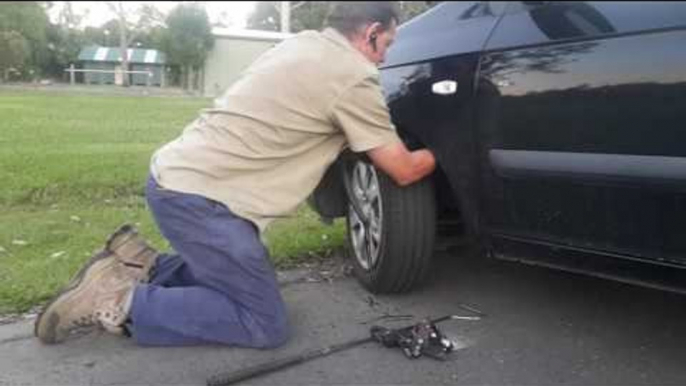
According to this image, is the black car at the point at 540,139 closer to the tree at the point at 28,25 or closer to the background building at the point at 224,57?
the background building at the point at 224,57

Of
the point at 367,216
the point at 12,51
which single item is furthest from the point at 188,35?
the point at 367,216

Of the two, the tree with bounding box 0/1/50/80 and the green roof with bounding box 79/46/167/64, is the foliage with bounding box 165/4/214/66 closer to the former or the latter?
the green roof with bounding box 79/46/167/64

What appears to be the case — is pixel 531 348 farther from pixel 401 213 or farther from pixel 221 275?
pixel 221 275

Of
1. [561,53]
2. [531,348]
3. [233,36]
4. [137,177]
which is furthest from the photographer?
[137,177]

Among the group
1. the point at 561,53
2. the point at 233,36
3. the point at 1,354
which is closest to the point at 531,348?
the point at 561,53

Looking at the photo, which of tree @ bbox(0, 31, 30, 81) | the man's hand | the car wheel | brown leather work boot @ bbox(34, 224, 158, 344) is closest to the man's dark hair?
the man's hand

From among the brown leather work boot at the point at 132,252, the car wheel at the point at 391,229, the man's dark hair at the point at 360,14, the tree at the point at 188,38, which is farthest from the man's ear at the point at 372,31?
the tree at the point at 188,38
